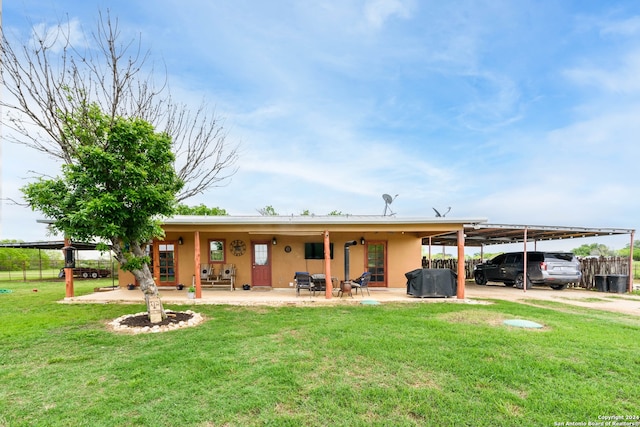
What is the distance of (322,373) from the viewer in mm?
3391

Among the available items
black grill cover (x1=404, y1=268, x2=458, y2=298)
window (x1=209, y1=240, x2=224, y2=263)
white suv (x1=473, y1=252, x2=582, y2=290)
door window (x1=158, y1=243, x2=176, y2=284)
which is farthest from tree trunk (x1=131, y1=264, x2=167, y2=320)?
white suv (x1=473, y1=252, x2=582, y2=290)

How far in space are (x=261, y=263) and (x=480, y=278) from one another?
386 inches

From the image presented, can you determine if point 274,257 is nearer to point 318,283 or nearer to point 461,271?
point 318,283

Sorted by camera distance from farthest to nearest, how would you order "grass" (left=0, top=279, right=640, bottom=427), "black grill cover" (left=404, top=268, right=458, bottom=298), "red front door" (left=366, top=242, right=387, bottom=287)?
"red front door" (left=366, top=242, right=387, bottom=287) < "black grill cover" (left=404, top=268, right=458, bottom=298) < "grass" (left=0, top=279, right=640, bottom=427)

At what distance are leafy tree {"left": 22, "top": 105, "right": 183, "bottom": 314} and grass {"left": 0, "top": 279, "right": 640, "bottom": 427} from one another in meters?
1.78

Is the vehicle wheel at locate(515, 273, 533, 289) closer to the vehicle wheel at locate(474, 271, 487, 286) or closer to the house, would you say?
the vehicle wheel at locate(474, 271, 487, 286)

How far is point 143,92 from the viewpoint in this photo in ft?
27.5

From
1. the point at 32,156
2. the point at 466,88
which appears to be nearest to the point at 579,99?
the point at 466,88

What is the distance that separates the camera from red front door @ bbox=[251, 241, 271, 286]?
436 inches

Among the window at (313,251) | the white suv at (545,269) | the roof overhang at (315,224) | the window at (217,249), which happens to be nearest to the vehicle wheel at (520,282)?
Result: the white suv at (545,269)

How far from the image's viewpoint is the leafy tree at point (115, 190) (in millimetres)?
5207

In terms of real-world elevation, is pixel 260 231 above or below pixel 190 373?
above

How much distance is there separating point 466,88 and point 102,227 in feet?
43.2

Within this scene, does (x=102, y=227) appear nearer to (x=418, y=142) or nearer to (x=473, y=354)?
(x=473, y=354)
